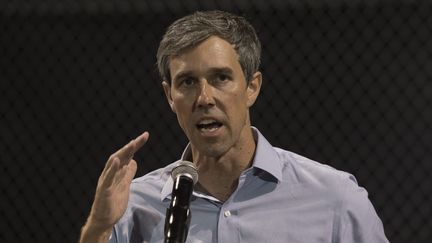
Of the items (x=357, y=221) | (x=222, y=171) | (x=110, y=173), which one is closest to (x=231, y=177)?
(x=222, y=171)

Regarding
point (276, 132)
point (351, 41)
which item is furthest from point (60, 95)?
point (351, 41)

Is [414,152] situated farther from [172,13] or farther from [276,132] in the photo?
[172,13]

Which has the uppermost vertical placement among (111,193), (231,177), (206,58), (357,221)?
(206,58)

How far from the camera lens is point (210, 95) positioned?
132 centimetres

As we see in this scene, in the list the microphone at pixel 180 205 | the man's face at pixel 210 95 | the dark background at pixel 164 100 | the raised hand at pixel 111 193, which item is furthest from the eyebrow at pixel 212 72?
the dark background at pixel 164 100

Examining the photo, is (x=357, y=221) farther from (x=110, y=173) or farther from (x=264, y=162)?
(x=110, y=173)

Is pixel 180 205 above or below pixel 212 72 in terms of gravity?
below

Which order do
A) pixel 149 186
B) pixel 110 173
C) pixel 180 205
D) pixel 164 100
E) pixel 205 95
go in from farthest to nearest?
pixel 164 100 → pixel 149 186 → pixel 205 95 → pixel 110 173 → pixel 180 205

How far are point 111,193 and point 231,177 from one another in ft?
1.15

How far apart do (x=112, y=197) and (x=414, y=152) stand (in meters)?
1.95

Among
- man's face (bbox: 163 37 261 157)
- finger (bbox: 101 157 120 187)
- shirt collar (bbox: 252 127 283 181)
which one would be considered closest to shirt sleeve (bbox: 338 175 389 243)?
shirt collar (bbox: 252 127 283 181)

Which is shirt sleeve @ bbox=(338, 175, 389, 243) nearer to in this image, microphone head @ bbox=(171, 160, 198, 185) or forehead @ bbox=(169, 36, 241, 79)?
forehead @ bbox=(169, 36, 241, 79)

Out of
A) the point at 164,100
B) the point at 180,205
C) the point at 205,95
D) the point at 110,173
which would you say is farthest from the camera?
the point at 164,100

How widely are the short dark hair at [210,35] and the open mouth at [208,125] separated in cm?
15
